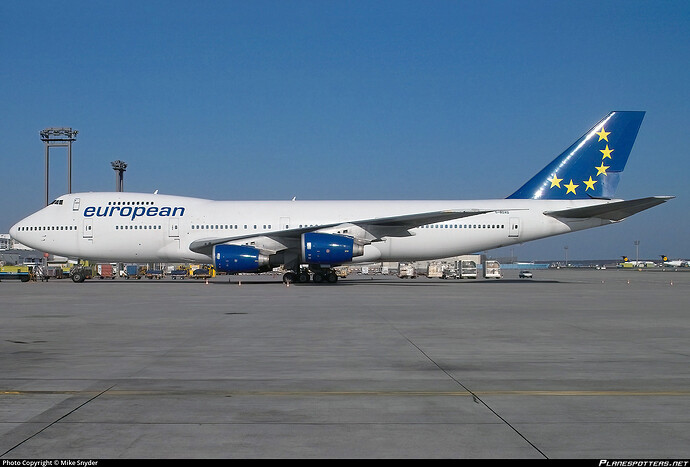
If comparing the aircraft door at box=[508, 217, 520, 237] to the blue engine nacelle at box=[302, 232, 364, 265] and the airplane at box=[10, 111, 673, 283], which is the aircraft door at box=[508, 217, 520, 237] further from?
the blue engine nacelle at box=[302, 232, 364, 265]

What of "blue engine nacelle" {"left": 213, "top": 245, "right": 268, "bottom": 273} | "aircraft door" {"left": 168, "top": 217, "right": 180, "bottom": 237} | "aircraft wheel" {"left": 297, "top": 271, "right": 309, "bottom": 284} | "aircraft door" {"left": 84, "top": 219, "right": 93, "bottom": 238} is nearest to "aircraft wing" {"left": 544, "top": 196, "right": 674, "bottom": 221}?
"aircraft wheel" {"left": 297, "top": 271, "right": 309, "bottom": 284}

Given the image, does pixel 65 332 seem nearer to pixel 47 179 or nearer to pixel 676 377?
pixel 676 377

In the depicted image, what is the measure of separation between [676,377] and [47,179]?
66671mm

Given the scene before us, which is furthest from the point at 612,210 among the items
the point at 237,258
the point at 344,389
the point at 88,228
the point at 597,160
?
the point at 344,389

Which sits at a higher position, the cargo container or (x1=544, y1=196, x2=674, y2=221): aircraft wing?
(x1=544, y1=196, x2=674, y2=221): aircraft wing

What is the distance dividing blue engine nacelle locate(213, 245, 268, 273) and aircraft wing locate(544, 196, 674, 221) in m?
14.3

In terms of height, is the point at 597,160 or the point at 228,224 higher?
the point at 597,160

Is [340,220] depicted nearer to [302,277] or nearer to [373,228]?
[373,228]

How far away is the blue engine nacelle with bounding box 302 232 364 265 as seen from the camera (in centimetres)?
2816

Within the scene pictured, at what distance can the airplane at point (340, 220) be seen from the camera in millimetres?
30609

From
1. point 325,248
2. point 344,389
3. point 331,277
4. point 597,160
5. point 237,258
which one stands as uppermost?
point 597,160

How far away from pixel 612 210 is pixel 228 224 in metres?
18.4

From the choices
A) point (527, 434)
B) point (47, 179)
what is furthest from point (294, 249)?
point (47, 179)

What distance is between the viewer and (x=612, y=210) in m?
30.3
